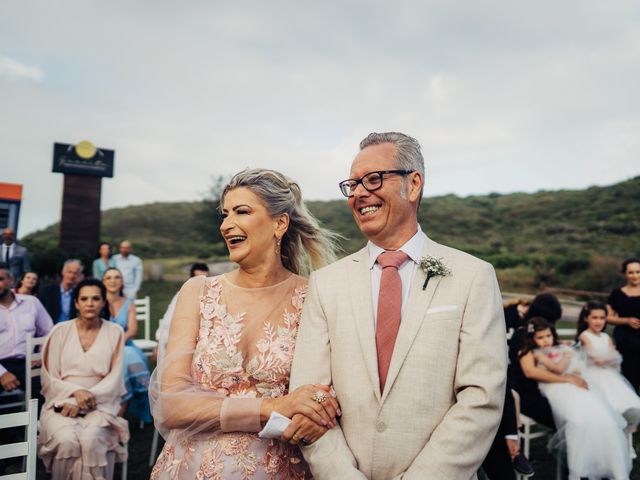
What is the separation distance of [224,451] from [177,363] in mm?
474

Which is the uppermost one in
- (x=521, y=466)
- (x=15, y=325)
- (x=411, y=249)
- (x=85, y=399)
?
(x=411, y=249)

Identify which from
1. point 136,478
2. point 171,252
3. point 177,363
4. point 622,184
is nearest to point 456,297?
point 177,363

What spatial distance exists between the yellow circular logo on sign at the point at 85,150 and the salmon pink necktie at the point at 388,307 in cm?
1743

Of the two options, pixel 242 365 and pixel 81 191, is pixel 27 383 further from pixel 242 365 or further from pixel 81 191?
pixel 81 191

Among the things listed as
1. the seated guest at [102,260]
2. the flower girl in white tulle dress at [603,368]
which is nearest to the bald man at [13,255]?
the seated guest at [102,260]

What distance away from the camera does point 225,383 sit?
2.36 metres

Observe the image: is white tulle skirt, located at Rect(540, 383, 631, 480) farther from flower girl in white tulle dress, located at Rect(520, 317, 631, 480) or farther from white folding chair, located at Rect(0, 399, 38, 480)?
white folding chair, located at Rect(0, 399, 38, 480)

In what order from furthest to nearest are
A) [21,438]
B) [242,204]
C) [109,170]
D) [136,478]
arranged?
[109,170] → [21,438] → [136,478] → [242,204]

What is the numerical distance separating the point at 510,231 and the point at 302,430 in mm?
47194

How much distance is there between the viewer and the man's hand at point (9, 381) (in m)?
4.85

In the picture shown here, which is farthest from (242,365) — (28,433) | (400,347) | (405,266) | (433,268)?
(28,433)

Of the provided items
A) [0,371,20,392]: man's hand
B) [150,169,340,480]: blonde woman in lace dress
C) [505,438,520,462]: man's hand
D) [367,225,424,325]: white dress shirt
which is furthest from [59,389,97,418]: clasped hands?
[505,438,520,462]: man's hand

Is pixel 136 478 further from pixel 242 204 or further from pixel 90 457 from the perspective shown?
pixel 242 204

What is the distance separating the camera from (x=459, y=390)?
203cm
